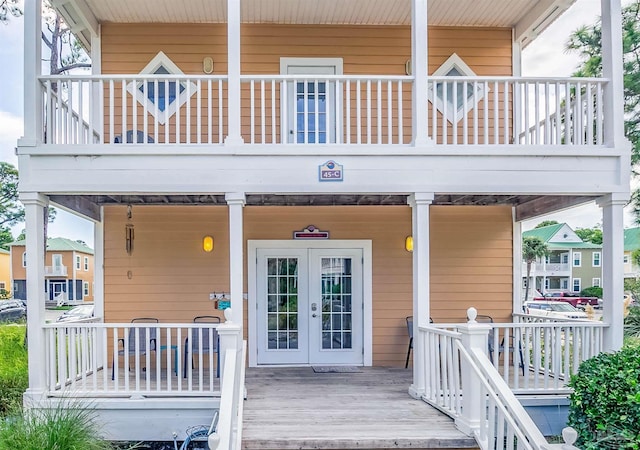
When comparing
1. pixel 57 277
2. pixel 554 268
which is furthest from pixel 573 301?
pixel 57 277

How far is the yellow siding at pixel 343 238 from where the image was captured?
7.86m

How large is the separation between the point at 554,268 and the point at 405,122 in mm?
40253

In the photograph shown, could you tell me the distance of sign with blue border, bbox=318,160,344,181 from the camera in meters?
5.95

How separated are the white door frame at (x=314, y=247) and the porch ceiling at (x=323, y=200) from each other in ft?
2.12

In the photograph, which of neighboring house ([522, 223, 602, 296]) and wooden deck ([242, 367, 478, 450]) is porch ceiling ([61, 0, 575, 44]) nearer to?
wooden deck ([242, 367, 478, 450])

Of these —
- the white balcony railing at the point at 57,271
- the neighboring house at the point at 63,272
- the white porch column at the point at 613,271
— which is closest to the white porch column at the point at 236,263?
the white porch column at the point at 613,271

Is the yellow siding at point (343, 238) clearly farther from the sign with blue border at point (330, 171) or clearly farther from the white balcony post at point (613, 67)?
the white balcony post at point (613, 67)

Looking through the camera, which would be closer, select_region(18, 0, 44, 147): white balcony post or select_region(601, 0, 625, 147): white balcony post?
select_region(18, 0, 44, 147): white balcony post

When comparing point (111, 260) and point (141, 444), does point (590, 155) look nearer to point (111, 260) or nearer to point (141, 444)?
point (141, 444)

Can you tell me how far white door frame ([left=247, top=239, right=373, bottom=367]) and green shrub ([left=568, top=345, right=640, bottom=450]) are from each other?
3.69m

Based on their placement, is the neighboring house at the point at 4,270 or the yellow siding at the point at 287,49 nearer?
the yellow siding at the point at 287,49

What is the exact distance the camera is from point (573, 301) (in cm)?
3306

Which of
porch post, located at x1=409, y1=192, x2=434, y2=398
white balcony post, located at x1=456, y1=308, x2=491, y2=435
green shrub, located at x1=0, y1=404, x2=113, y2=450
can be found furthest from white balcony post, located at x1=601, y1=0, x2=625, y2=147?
green shrub, located at x1=0, y1=404, x2=113, y2=450

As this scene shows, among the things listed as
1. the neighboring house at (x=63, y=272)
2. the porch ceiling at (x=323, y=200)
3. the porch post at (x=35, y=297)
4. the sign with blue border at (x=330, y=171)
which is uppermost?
the sign with blue border at (x=330, y=171)
